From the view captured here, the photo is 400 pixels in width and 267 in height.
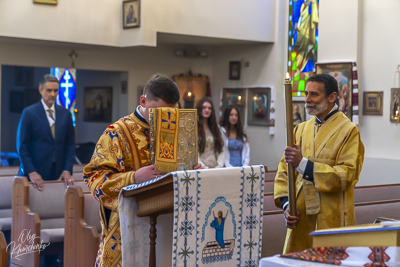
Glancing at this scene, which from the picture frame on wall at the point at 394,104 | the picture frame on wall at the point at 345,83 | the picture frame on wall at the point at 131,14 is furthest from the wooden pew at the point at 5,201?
the picture frame on wall at the point at 394,104

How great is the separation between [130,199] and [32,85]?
34.1 feet

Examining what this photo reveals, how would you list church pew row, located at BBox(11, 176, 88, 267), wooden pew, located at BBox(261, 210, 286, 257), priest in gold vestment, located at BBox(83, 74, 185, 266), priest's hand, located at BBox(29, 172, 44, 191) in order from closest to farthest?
priest in gold vestment, located at BBox(83, 74, 185, 266) < wooden pew, located at BBox(261, 210, 286, 257) < church pew row, located at BBox(11, 176, 88, 267) < priest's hand, located at BBox(29, 172, 44, 191)

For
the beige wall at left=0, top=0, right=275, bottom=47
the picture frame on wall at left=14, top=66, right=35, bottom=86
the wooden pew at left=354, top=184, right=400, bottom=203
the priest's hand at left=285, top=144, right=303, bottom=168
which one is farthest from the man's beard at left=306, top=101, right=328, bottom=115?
the picture frame on wall at left=14, top=66, right=35, bottom=86

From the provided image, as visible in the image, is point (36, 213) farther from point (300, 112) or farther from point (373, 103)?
point (300, 112)

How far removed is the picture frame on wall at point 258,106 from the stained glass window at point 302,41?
2.54 ft

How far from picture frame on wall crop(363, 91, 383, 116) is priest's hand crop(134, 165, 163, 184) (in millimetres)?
7385

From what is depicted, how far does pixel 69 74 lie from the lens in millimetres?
12133

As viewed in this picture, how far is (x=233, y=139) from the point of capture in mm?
9766

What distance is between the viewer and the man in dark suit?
660 cm

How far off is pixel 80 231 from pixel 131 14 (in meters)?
5.70

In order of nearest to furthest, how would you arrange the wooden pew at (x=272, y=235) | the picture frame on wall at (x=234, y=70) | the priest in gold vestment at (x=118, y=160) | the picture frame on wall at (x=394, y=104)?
the priest in gold vestment at (x=118, y=160)
the wooden pew at (x=272, y=235)
the picture frame on wall at (x=394, y=104)
the picture frame on wall at (x=234, y=70)

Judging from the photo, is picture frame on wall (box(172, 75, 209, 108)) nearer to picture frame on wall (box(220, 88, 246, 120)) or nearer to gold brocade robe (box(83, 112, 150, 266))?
picture frame on wall (box(220, 88, 246, 120))

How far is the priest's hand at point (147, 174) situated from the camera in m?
2.73

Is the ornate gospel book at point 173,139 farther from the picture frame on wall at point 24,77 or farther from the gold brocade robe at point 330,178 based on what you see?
the picture frame on wall at point 24,77
